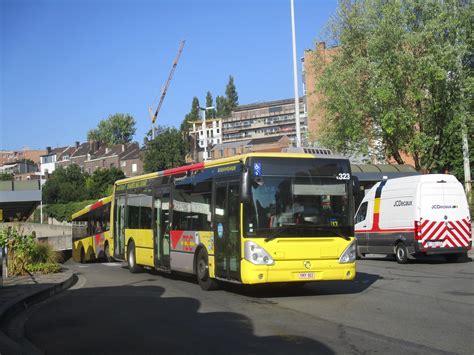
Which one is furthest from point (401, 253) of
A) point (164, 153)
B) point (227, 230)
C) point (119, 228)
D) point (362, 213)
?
point (164, 153)

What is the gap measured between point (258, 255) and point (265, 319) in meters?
2.16

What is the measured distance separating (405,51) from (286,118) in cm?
13516

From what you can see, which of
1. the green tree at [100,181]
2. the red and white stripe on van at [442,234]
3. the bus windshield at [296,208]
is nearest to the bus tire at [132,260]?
the bus windshield at [296,208]

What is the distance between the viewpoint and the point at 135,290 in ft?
48.9

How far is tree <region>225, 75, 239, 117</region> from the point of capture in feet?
571

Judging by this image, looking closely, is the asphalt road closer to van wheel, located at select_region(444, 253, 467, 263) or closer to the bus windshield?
the bus windshield

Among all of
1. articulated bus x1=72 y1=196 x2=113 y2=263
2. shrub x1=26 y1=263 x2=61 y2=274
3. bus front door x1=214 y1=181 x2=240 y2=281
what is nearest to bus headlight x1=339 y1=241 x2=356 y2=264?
bus front door x1=214 y1=181 x2=240 y2=281

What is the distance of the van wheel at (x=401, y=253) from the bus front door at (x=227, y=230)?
9.70 metres

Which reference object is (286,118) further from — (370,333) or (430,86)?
(370,333)

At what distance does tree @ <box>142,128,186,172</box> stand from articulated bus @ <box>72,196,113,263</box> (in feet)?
222

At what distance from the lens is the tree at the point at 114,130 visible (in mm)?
160500

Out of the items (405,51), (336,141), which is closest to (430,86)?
(405,51)

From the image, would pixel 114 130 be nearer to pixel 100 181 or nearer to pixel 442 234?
pixel 100 181

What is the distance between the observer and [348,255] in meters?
12.5
